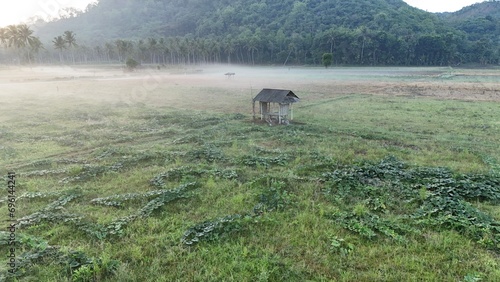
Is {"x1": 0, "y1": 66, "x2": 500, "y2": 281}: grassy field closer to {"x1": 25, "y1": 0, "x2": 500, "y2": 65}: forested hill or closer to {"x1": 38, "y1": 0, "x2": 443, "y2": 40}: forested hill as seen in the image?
{"x1": 25, "y1": 0, "x2": 500, "y2": 65}: forested hill

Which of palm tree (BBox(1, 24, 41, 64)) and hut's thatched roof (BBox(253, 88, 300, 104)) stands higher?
palm tree (BBox(1, 24, 41, 64))

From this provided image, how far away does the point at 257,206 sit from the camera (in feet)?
33.4

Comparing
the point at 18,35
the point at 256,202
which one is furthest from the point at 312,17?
the point at 256,202

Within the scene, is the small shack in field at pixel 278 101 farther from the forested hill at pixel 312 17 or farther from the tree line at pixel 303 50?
the forested hill at pixel 312 17

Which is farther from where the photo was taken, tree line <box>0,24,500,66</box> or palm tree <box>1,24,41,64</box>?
tree line <box>0,24,500,66</box>

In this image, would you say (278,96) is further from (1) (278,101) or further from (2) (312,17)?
(2) (312,17)

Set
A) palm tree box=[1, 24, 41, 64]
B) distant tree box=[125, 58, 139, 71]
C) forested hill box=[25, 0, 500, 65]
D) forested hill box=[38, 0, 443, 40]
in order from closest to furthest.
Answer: distant tree box=[125, 58, 139, 71] < palm tree box=[1, 24, 41, 64] < forested hill box=[25, 0, 500, 65] < forested hill box=[38, 0, 443, 40]

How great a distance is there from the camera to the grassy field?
738 centimetres

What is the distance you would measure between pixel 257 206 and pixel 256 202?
0.47 meters

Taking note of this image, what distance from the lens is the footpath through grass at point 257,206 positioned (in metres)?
7.36

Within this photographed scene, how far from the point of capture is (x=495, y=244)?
26.2 feet

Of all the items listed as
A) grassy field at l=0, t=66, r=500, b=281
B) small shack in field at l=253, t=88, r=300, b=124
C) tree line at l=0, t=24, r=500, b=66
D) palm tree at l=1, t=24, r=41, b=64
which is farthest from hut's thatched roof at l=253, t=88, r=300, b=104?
palm tree at l=1, t=24, r=41, b=64

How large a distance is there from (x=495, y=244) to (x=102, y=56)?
14391 centimetres

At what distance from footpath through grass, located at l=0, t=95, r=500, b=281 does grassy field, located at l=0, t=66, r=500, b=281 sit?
0.04 m
